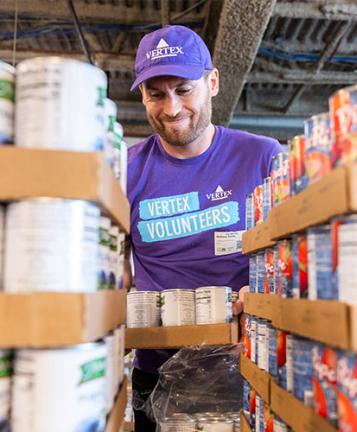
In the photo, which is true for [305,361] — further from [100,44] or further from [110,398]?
[100,44]

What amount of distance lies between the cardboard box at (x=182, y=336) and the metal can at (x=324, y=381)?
0.92 meters

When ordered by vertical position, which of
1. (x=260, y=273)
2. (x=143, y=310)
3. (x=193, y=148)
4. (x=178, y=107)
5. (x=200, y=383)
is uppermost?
(x=178, y=107)

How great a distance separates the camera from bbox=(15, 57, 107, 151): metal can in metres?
0.98

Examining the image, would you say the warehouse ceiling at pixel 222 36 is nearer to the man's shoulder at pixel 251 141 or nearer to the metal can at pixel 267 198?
the man's shoulder at pixel 251 141

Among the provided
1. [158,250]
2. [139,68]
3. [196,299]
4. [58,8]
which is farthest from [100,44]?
[196,299]

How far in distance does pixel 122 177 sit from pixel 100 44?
9.70 feet

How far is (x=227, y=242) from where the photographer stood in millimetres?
2297

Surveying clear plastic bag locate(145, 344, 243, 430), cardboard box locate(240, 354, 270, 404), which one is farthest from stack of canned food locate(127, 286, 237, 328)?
cardboard box locate(240, 354, 270, 404)

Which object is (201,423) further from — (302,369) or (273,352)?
(302,369)

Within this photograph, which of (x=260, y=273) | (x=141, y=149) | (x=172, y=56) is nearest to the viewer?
(x=260, y=273)

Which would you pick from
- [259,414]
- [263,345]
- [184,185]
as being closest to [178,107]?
[184,185]

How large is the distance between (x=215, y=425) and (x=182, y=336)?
0.32 m

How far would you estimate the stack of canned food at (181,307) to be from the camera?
6.65 feet

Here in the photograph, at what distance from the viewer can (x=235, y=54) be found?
11.5 feet
